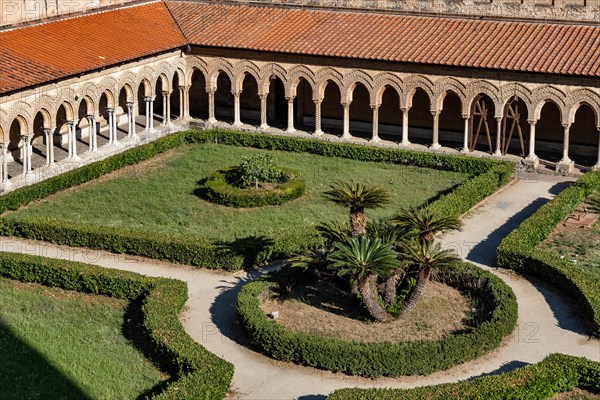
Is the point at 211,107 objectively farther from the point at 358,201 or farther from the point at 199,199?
the point at 358,201

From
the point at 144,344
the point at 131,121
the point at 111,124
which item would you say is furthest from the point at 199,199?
the point at 144,344

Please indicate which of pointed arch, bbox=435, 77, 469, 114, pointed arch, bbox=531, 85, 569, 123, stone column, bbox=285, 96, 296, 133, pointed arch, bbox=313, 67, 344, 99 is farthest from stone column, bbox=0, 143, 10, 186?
pointed arch, bbox=531, 85, 569, 123

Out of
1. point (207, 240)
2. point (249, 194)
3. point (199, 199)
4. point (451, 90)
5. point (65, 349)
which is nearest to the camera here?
point (65, 349)

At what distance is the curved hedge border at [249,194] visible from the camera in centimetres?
3856

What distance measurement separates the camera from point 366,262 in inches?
1068

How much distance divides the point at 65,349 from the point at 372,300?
23.5ft

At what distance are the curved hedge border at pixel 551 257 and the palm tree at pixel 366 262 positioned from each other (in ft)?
16.9

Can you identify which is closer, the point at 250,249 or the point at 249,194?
the point at 250,249

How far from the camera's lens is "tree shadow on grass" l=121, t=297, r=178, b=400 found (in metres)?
25.7

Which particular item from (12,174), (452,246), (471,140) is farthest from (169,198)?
(471,140)

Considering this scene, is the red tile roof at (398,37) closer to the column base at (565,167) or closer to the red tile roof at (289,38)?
the red tile roof at (289,38)

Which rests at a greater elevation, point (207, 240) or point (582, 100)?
point (582, 100)

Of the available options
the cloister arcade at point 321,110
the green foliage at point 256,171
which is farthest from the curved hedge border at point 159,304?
the green foliage at point 256,171

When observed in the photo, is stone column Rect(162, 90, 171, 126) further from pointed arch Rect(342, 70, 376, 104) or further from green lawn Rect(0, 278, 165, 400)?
green lawn Rect(0, 278, 165, 400)
